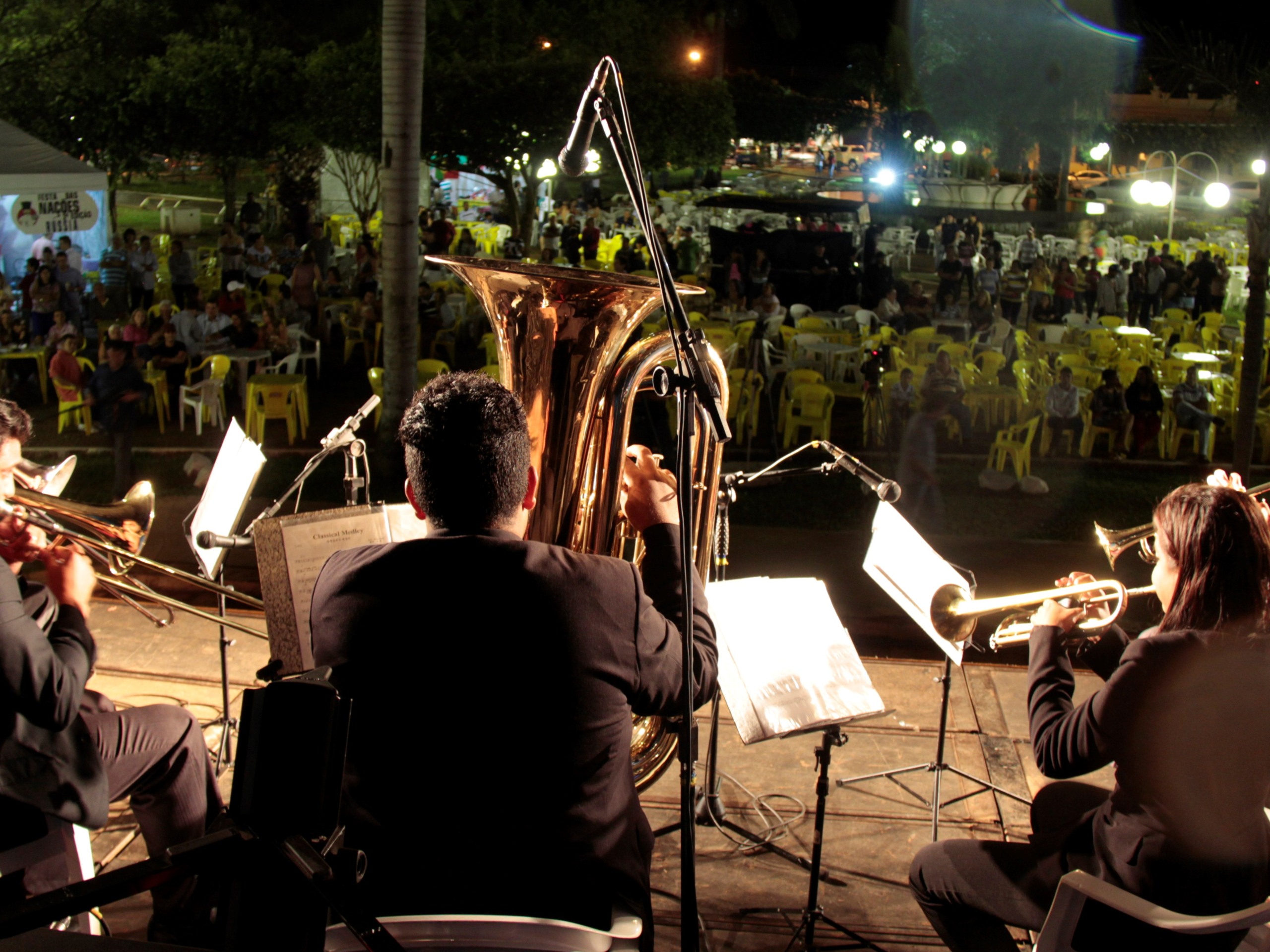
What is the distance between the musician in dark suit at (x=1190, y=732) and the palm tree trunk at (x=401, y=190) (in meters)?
5.31

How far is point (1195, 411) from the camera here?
9602mm

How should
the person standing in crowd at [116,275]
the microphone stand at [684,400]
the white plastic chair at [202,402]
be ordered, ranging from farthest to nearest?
1. the person standing in crowd at [116,275]
2. the white plastic chair at [202,402]
3. the microphone stand at [684,400]

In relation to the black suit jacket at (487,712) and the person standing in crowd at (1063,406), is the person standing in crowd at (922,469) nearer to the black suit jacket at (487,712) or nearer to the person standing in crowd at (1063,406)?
the person standing in crowd at (1063,406)

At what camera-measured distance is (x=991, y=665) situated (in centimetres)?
526

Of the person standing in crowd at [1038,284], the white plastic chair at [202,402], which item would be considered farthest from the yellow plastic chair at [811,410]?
the person standing in crowd at [1038,284]

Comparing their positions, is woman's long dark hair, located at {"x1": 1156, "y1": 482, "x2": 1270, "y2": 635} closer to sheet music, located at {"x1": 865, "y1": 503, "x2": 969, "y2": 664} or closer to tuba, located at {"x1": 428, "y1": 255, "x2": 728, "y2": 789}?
sheet music, located at {"x1": 865, "y1": 503, "x2": 969, "y2": 664}

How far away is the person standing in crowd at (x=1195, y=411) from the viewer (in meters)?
9.62

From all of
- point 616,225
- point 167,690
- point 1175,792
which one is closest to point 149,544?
point 167,690

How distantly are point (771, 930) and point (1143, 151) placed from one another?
34.3m

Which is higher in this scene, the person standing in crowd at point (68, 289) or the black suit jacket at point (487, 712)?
the person standing in crowd at point (68, 289)

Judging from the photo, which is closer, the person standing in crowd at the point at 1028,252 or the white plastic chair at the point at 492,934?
the white plastic chair at the point at 492,934

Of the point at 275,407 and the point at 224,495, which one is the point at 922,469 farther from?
the point at 275,407

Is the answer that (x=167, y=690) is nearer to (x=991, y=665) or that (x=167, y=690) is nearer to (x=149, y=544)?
(x=149, y=544)

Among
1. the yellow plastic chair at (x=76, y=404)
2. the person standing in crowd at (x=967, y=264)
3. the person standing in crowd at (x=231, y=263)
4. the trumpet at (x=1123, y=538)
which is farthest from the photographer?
the person standing in crowd at (x=967, y=264)
